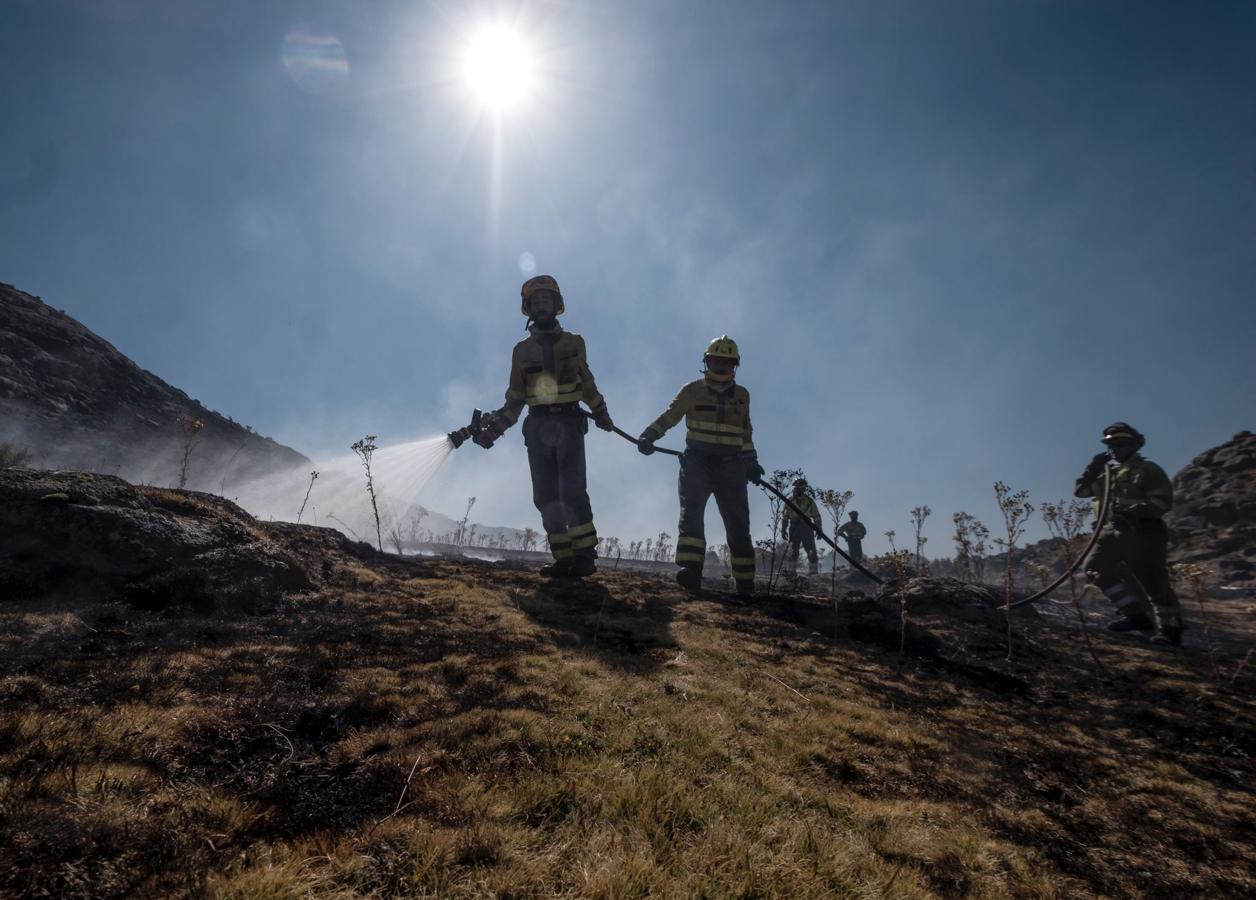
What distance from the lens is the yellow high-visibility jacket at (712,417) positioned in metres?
10.4

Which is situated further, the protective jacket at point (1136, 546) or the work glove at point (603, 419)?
the work glove at point (603, 419)

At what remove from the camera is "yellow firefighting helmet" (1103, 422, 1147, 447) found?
10320 millimetres

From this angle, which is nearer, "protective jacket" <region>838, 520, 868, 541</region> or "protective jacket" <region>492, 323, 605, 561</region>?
"protective jacket" <region>492, 323, 605, 561</region>

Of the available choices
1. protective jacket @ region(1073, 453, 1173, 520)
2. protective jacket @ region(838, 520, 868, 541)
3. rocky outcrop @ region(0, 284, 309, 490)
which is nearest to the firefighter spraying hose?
protective jacket @ region(1073, 453, 1173, 520)

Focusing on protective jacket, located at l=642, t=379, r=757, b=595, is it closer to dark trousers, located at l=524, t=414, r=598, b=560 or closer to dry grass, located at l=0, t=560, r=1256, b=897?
dark trousers, located at l=524, t=414, r=598, b=560

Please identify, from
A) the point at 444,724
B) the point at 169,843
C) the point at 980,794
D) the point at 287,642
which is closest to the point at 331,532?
the point at 287,642

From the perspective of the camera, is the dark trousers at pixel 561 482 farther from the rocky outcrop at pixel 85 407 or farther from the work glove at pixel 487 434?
the rocky outcrop at pixel 85 407

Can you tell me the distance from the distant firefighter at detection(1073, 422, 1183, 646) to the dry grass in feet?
14.5

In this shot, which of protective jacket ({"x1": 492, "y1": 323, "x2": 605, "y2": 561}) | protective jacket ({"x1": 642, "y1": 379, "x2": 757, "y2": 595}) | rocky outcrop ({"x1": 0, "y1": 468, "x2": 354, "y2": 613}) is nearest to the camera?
rocky outcrop ({"x1": 0, "y1": 468, "x2": 354, "y2": 613})

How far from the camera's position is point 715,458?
10.4 metres

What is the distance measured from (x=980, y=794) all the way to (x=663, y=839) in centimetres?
248

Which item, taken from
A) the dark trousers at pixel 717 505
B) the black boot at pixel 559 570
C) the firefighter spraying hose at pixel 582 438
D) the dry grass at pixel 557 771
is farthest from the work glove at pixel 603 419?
the dry grass at pixel 557 771

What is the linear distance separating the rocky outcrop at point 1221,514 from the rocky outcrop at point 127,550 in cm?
2919

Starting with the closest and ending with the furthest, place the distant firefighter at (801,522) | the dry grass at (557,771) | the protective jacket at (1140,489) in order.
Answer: the dry grass at (557,771), the protective jacket at (1140,489), the distant firefighter at (801,522)
